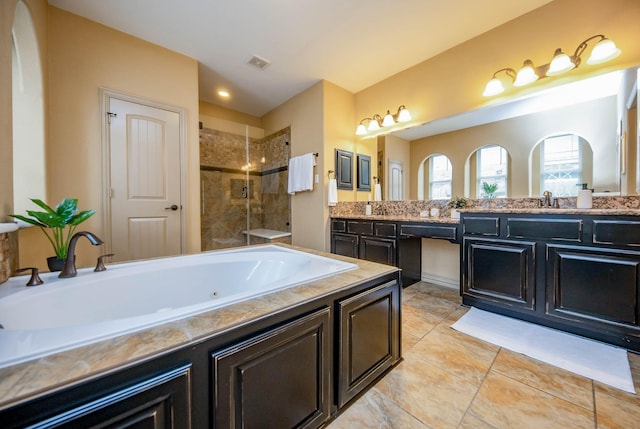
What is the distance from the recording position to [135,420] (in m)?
0.58

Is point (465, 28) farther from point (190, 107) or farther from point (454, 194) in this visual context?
point (190, 107)

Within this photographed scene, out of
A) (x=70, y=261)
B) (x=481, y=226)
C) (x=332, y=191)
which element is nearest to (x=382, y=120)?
(x=332, y=191)

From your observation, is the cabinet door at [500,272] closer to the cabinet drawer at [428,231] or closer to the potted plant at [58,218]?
the cabinet drawer at [428,231]

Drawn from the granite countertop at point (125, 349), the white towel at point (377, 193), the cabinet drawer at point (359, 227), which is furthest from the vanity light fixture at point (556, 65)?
the granite countertop at point (125, 349)

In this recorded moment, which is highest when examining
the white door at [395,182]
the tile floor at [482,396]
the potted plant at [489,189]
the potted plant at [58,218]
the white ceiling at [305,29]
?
the white ceiling at [305,29]

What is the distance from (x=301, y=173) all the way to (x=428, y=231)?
1835 mm

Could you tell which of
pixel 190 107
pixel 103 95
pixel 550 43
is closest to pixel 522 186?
pixel 550 43

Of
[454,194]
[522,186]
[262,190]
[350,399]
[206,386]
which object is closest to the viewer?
[206,386]

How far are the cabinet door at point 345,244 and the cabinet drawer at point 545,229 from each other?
1.53 metres

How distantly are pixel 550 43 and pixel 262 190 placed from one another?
153 inches

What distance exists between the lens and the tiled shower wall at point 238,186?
3719 millimetres

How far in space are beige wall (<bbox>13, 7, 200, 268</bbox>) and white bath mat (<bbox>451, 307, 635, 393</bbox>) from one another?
10.9 feet

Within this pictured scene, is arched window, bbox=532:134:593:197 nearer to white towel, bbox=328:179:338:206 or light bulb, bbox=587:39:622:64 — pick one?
light bulb, bbox=587:39:622:64

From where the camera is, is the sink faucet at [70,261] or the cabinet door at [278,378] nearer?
the cabinet door at [278,378]
